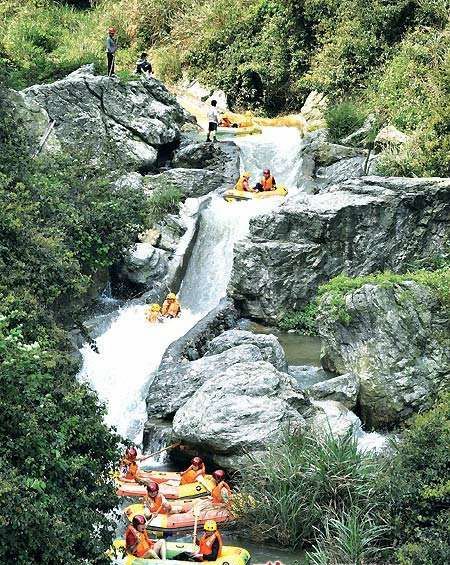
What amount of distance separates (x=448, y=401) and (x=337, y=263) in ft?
25.6

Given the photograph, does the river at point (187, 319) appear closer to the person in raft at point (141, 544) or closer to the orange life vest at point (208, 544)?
the orange life vest at point (208, 544)

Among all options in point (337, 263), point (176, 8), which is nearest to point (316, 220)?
point (337, 263)

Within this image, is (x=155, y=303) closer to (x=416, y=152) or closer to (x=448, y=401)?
(x=416, y=152)

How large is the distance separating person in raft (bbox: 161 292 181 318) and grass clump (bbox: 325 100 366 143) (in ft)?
26.2

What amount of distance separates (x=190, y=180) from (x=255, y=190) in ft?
5.58

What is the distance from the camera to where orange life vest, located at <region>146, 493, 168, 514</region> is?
506 inches

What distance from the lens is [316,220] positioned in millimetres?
19938

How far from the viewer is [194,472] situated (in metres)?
13.4

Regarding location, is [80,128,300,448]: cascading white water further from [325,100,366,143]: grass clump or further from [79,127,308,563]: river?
[325,100,366,143]: grass clump

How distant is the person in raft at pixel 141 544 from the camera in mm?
11562

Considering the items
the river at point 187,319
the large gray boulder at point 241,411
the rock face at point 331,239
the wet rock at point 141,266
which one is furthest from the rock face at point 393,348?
the wet rock at point 141,266

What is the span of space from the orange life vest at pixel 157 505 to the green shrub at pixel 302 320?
722 centimetres

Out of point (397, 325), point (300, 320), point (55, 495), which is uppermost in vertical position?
point (55, 495)

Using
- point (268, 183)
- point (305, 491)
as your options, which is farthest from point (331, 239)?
point (305, 491)
